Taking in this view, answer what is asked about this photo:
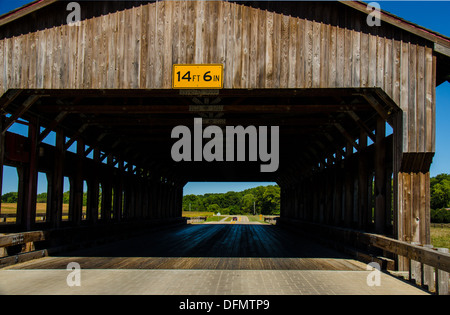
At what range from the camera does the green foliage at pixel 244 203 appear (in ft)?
464

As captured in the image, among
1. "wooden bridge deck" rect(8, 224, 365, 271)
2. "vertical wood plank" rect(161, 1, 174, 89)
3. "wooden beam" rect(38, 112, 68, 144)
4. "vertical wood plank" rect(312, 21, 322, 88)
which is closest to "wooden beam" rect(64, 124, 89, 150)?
"wooden beam" rect(38, 112, 68, 144)

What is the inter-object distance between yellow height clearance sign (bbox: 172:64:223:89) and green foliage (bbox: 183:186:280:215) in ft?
327

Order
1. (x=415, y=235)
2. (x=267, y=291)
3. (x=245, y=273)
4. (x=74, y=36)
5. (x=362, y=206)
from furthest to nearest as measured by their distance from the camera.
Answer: (x=362, y=206) < (x=74, y=36) < (x=415, y=235) < (x=245, y=273) < (x=267, y=291)

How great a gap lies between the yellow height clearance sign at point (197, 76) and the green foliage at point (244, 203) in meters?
99.6

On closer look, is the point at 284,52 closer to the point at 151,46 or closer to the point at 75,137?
the point at 151,46

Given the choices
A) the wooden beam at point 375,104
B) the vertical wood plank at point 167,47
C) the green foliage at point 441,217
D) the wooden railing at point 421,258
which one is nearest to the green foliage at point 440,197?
the green foliage at point 441,217

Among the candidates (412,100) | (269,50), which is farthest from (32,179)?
(412,100)

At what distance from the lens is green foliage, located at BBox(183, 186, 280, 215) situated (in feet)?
464

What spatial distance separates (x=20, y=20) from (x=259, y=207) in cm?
14003

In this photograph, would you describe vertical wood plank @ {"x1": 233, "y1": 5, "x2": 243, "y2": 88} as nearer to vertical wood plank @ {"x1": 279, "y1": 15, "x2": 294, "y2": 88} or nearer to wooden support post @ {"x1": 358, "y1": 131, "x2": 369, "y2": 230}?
vertical wood plank @ {"x1": 279, "y1": 15, "x2": 294, "y2": 88}

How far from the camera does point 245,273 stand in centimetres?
885

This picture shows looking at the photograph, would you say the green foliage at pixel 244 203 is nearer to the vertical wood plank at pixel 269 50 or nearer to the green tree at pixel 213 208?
the green tree at pixel 213 208

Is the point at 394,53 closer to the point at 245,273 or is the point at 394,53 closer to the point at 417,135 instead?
the point at 417,135

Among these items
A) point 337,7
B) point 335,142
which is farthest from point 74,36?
point 335,142
